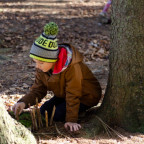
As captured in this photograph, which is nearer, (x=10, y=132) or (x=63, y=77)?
(x=10, y=132)

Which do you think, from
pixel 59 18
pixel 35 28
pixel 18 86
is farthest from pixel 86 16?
pixel 18 86

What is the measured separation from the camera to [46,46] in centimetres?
310

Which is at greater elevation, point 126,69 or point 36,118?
point 126,69

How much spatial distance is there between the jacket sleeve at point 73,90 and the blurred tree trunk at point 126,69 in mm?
313

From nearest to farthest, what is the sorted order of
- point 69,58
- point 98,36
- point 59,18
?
point 69,58 → point 98,36 → point 59,18

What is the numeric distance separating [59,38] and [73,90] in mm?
4914

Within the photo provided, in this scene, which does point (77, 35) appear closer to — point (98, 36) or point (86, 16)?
point (98, 36)

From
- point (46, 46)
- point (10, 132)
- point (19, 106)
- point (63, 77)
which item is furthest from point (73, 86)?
point (10, 132)

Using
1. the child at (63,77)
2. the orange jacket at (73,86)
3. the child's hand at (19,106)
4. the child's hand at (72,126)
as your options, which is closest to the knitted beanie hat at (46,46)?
the child at (63,77)

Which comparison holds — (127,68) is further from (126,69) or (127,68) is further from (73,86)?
(73,86)

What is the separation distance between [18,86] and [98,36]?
403 centimetres

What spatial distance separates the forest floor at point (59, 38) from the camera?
318 cm

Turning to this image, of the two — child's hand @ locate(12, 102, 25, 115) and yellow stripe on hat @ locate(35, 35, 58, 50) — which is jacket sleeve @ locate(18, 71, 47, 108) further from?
yellow stripe on hat @ locate(35, 35, 58, 50)

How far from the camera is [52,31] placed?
306 centimetres
